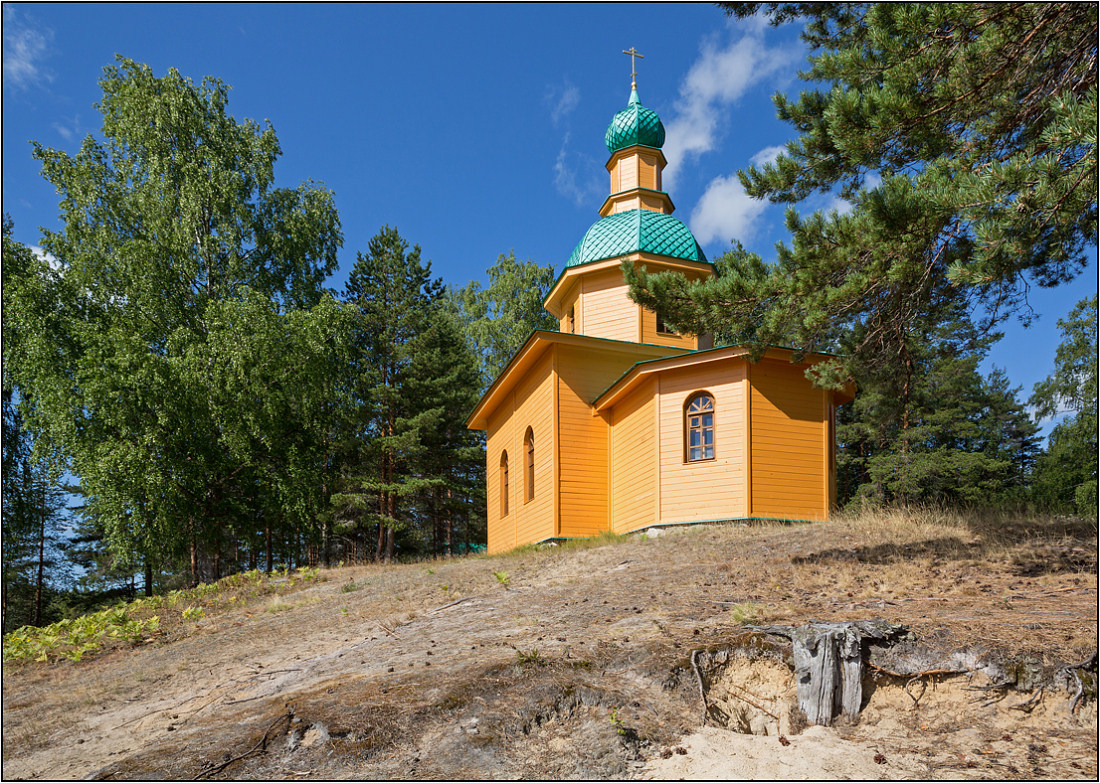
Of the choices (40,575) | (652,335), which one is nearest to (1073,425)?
(652,335)

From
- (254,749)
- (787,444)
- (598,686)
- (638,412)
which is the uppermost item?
(638,412)

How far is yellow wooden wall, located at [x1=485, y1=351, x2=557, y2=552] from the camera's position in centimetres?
1623

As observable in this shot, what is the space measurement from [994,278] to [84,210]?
21.3 metres

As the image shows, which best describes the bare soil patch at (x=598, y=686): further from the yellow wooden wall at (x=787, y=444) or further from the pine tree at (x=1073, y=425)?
the pine tree at (x=1073, y=425)

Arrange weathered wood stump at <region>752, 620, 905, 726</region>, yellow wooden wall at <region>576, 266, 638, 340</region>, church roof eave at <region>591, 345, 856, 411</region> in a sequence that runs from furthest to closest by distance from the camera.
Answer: yellow wooden wall at <region>576, 266, 638, 340</region> < church roof eave at <region>591, 345, 856, 411</region> < weathered wood stump at <region>752, 620, 905, 726</region>

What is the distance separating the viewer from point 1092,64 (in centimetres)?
728

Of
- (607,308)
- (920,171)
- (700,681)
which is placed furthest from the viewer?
(607,308)

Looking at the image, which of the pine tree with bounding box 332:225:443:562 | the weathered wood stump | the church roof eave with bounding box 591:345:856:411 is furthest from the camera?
the pine tree with bounding box 332:225:443:562

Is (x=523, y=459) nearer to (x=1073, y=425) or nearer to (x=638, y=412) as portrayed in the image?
(x=638, y=412)

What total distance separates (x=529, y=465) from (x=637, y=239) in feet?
20.3

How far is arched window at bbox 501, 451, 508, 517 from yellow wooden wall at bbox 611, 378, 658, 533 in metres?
4.83

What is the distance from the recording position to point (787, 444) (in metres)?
14.2

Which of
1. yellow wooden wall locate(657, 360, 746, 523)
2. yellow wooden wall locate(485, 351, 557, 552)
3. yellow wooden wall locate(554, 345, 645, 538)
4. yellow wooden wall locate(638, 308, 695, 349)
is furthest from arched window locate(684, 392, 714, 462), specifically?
yellow wooden wall locate(638, 308, 695, 349)

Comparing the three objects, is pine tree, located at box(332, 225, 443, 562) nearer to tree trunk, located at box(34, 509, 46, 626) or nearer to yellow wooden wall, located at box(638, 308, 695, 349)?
yellow wooden wall, located at box(638, 308, 695, 349)
